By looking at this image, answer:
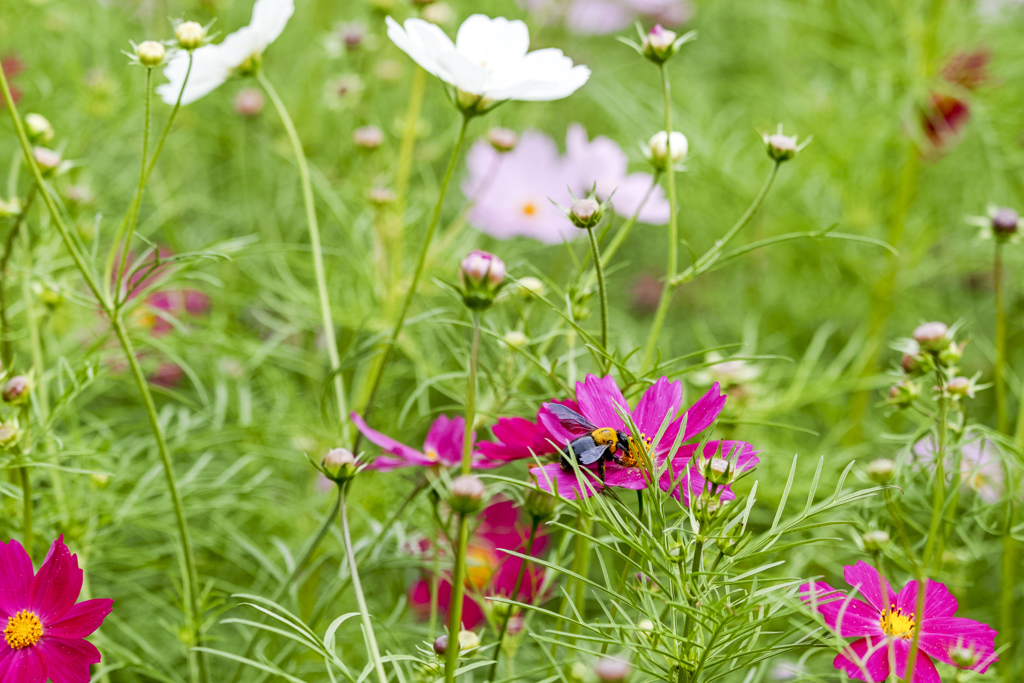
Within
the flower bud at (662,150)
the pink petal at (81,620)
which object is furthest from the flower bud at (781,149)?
the pink petal at (81,620)

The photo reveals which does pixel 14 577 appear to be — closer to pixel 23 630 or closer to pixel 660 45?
pixel 23 630

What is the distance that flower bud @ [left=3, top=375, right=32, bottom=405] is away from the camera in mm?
387

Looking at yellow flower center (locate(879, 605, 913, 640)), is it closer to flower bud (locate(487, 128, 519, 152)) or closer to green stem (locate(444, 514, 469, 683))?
green stem (locate(444, 514, 469, 683))

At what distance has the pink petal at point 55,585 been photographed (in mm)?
355

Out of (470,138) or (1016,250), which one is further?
(470,138)

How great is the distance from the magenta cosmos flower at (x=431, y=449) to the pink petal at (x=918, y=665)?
0.20 meters

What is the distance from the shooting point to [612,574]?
0.64 metres

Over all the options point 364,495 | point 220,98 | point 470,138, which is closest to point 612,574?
point 364,495

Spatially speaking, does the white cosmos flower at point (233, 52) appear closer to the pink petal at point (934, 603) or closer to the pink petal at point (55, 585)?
the pink petal at point (55, 585)

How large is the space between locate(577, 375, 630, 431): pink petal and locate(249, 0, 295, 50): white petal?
10.4 inches

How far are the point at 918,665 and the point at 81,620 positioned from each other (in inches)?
14.4

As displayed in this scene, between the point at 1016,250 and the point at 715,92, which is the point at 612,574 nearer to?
the point at 1016,250

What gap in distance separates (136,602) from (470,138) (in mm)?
693

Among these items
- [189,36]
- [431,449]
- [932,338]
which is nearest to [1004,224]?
[932,338]
